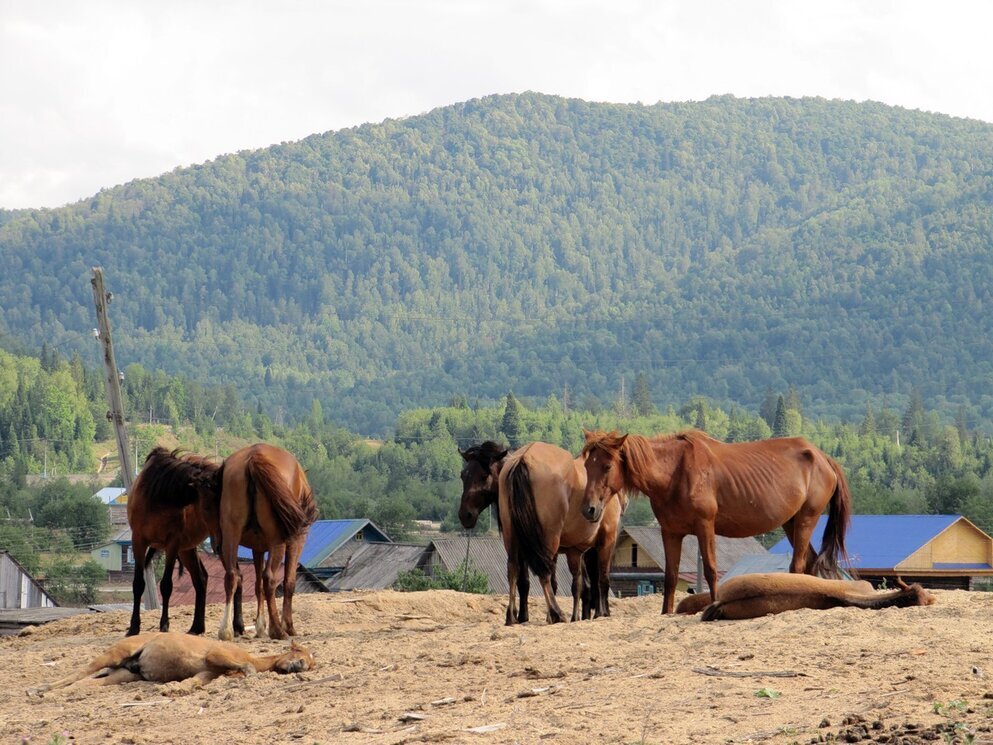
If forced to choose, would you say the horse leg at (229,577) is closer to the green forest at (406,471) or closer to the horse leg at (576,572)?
the horse leg at (576,572)

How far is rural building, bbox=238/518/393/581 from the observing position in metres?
64.4

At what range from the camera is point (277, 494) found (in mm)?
14797

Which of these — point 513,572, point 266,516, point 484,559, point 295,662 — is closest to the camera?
point 295,662

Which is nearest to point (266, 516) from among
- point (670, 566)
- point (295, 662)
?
point (295, 662)

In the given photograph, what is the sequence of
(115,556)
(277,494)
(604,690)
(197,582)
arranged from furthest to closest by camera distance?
1. (115,556)
2. (197,582)
3. (277,494)
4. (604,690)

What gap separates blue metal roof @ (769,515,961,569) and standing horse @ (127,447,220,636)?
2566 cm

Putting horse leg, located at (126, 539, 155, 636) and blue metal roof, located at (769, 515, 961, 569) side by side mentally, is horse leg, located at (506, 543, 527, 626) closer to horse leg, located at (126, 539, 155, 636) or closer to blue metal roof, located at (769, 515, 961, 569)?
horse leg, located at (126, 539, 155, 636)

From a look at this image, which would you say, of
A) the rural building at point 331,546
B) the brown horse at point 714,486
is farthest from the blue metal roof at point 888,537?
the rural building at point 331,546

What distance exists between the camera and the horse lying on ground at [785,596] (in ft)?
40.3

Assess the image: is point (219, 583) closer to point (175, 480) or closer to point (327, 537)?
point (327, 537)

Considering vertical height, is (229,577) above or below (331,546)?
above

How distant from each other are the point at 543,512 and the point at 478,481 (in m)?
2.34

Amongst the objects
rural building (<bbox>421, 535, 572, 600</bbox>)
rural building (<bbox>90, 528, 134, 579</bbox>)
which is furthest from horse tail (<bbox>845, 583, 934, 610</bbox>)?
rural building (<bbox>90, 528, 134, 579</bbox>)

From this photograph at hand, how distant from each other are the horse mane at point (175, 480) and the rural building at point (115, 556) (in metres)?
90.9
